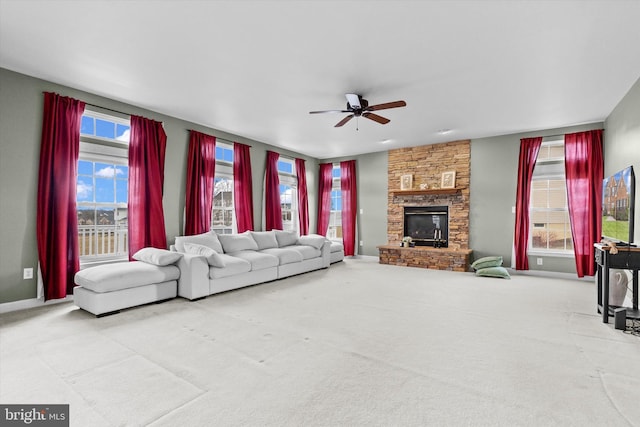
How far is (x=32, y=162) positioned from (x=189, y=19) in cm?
288

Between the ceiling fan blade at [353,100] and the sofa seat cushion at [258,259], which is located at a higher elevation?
the ceiling fan blade at [353,100]

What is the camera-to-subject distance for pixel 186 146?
5594 millimetres

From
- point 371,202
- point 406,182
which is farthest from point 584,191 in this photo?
point 371,202

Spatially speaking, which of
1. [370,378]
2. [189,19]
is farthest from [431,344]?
[189,19]

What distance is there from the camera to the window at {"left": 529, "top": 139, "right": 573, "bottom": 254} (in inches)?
238

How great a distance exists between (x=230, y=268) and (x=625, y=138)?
19.2ft

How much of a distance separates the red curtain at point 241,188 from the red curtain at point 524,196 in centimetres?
541

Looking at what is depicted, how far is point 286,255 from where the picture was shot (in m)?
5.76

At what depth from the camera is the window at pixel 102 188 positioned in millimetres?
4488

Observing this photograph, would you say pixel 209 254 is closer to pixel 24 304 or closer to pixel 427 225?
pixel 24 304

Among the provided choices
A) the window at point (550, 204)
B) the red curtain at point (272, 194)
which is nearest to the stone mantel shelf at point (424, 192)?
the window at point (550, 204)

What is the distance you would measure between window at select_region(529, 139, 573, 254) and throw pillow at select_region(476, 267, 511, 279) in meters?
0.87

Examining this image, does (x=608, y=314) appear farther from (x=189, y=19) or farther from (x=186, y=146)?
(x=186, y=146)

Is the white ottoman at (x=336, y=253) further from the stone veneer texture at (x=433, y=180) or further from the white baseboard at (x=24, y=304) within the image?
the white baseboard at (x=24, y=304)
